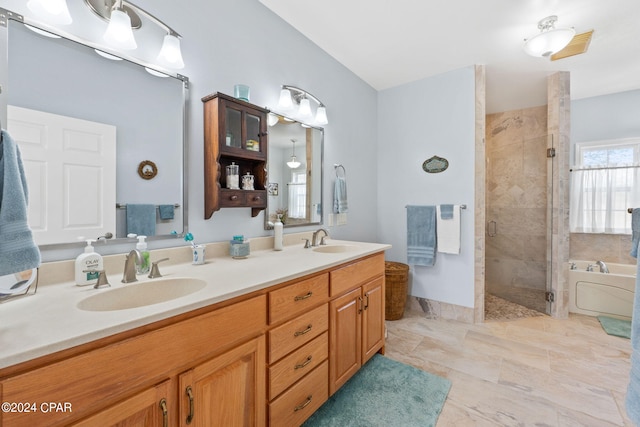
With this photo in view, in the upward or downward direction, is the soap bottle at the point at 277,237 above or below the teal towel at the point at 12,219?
below

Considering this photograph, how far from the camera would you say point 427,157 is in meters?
2.97

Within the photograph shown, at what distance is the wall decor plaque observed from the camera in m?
2.85

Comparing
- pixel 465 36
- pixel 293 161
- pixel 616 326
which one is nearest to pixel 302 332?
pixel 293 161

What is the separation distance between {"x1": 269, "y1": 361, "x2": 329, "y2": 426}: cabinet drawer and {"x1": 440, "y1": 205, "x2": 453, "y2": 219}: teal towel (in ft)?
6.48

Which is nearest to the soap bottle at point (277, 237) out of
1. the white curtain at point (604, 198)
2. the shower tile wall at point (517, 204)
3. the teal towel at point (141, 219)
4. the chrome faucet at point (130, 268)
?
the teal towel at point (141, 219)

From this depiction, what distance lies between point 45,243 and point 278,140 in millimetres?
1422

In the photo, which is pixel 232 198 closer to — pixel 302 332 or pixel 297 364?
pixel 302 332

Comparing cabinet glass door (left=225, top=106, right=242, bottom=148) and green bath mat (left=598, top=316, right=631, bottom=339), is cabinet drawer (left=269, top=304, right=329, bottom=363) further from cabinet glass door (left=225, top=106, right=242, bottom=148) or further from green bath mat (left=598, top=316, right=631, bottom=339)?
green bath mat (left=598, top=316, right=631, bottom=339)

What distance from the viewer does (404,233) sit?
10.3 ft

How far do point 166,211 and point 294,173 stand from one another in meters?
1.02

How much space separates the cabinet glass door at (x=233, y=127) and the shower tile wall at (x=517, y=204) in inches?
150

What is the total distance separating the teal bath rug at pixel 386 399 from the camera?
1480 mm

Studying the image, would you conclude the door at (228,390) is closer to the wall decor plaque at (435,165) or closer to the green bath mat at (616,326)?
the wall decor plaque at (435,165)

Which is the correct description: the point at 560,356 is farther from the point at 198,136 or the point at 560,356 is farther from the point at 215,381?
the point at 198,136
